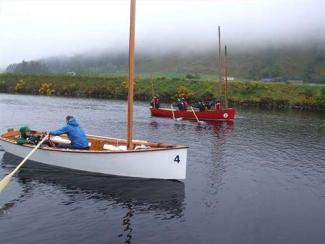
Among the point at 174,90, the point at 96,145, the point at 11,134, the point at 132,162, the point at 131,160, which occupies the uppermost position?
the point at 174,90

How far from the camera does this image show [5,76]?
134375 millimetres

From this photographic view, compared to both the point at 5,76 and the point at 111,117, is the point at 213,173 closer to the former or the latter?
the point at 111,117

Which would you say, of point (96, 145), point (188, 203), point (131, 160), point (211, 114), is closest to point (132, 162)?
point (131, 160)

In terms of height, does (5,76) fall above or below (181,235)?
above

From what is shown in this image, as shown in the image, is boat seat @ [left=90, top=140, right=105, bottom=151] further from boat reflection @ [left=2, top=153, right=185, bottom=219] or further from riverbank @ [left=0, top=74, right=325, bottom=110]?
riverbank @ [left=0, top=74, right=325, bottom=110]

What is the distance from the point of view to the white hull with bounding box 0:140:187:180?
23.4 m

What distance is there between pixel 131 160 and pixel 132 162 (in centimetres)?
15

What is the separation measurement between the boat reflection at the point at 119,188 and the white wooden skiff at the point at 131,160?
1.40 feet

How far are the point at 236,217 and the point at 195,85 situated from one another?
8751 centimetres

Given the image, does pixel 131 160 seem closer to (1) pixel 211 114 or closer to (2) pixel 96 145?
(2) pixel 96 145

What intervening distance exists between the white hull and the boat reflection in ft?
1.44

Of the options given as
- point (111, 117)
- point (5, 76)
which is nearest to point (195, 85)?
point (111, 117)

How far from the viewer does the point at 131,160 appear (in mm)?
24047

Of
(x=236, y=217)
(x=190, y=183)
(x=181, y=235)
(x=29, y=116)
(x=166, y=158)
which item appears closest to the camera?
(x=181, y=235)
